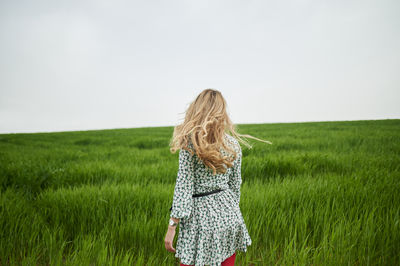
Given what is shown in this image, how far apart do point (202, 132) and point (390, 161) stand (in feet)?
16.2

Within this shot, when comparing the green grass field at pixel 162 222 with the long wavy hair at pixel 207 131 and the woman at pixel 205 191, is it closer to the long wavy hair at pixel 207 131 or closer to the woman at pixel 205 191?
the woman at pixel 205 191

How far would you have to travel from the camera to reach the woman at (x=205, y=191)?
127 cm

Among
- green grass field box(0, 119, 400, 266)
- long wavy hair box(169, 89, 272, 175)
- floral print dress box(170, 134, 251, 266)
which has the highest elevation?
long wavy hair box(169, 89, 272, 175)

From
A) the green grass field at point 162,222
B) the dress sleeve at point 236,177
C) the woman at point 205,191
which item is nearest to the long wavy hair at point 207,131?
the woman at point 205,191

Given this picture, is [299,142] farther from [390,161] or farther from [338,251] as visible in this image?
[338,251]

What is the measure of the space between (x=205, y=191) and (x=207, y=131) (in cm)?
43

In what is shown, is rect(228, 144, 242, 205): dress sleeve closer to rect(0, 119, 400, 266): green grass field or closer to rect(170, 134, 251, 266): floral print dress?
rect(170, 134, 251, 266): floral print dress

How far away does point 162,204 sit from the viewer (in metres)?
2.51

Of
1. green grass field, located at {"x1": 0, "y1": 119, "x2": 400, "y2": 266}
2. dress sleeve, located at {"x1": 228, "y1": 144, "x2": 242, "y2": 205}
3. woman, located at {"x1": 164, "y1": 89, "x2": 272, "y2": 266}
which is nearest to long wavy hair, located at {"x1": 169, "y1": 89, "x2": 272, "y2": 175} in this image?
woman, located at {"x1": 164, "y1": 89, "x2": 272, "y2": 266}

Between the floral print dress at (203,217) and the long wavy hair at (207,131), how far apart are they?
0.22 ft

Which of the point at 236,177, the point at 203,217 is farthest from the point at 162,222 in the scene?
the point at 236,177

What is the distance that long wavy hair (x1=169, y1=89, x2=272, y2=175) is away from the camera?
125 centimetres

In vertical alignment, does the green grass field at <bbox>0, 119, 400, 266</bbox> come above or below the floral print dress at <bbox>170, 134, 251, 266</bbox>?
below

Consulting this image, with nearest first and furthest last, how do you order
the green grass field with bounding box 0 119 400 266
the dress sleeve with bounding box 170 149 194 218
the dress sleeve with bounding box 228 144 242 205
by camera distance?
the dress sleeve with bounding box 170 149 194 218
the dress sleeve with bounding box 228 144 242 205
the green grass field with bounding box 0 119 400 266
